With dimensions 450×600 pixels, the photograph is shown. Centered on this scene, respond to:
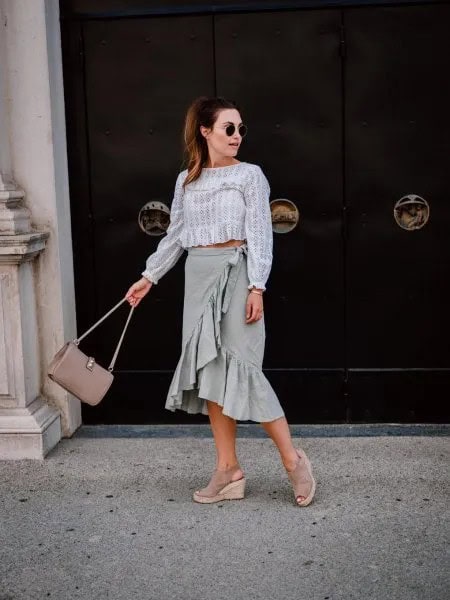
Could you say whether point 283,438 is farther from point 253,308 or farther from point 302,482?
point 253,308

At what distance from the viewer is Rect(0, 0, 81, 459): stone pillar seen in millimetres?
4977

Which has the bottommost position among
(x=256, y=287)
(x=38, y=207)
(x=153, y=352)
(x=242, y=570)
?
(x=242, y=570)

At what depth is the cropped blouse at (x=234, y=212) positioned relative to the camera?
13.6 ft

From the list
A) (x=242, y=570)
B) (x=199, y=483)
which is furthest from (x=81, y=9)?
(x=242, y=570)

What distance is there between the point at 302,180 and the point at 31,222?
1541 mm

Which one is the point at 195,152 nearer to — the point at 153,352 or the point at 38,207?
the point at 38,207

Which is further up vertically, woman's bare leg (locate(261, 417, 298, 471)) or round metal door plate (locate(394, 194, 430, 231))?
round metal door plate (locate(394, 194, 430, 231))

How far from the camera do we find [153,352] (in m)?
5.55

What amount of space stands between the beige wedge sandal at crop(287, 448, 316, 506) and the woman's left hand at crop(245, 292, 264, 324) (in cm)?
71

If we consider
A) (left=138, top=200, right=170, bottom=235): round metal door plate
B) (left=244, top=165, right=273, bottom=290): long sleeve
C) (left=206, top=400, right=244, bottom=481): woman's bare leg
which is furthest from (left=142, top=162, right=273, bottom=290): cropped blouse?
(left=138, top=200, right=170, bottom=235): round metal door plate

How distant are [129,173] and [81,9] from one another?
0.95 m

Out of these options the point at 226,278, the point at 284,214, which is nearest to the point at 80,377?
the point at 226,278

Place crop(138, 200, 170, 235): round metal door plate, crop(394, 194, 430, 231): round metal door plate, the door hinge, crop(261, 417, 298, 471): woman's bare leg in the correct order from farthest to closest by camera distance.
A: crop(138, 200, 170, 235): round metal door plate
crop(394, 194, 430, 231): round metal door plate
the door hinge
crop(261, 417, 298, 471): woman's bare leg

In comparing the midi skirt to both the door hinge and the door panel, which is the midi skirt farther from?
the door hinge
